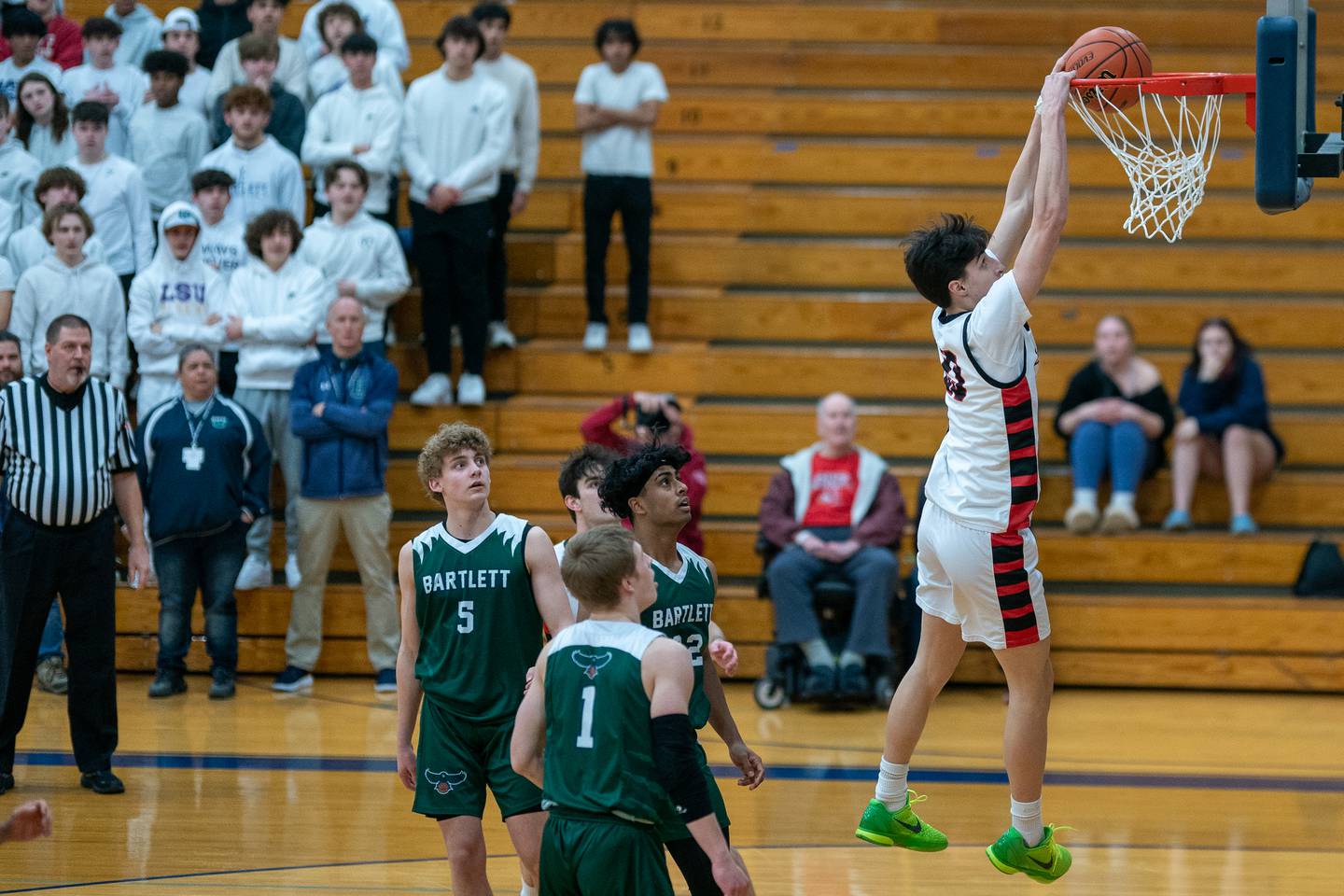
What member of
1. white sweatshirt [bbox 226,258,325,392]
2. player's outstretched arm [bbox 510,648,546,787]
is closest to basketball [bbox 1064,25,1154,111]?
player's outstretched arm [bbox 510,648,546,787]

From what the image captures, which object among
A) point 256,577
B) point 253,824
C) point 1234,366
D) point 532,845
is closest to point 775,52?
point 1234,366

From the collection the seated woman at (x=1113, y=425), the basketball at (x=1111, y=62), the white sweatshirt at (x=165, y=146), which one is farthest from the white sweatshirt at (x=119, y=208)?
the basketball at (x=1111, y=62)

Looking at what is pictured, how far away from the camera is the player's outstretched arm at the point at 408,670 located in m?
5.07

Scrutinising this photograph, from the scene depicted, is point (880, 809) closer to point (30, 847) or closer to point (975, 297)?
point (975, 297)

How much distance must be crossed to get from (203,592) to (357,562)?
83 cm

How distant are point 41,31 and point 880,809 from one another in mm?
8216

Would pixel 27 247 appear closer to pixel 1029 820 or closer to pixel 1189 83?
pixel 1029 820

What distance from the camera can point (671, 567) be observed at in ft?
15.7

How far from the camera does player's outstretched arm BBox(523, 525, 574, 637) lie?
16.3 feet

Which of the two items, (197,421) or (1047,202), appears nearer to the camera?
(1047,202)

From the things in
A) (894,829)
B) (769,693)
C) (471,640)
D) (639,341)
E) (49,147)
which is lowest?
(769,693)

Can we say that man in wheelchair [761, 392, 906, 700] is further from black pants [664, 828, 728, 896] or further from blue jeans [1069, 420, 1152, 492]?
black pants [664, 828, 728, 896]

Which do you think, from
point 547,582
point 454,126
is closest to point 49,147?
point 454,126

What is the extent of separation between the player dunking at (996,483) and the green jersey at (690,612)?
0.79m
